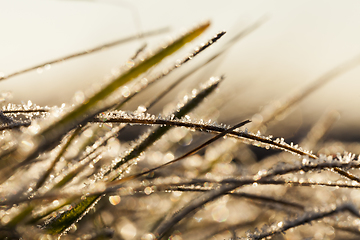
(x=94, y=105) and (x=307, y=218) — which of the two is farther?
(x=307, y=218)

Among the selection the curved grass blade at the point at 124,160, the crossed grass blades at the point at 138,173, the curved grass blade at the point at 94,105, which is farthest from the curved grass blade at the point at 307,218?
the curved grass blade at the point at 94,105

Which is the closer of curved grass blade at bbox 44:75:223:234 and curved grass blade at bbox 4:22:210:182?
curved grass blade at bbox 4:22:210:182

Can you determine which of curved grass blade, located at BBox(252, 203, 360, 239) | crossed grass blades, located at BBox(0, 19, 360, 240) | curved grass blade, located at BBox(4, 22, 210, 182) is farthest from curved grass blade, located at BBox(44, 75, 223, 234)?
curved grass blade, located at BBox(252, 203, 360, 239)

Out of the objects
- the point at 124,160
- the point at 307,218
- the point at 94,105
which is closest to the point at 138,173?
the point at 124,160

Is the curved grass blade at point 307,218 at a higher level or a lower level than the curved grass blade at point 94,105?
lower

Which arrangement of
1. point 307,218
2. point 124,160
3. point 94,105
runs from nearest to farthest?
point 94,105, point 307,218, point 124,160

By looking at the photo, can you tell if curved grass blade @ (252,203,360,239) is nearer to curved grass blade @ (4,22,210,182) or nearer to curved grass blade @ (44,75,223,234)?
curved grass blade @ (44,75,223,234)

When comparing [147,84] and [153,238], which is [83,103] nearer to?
[147,84]

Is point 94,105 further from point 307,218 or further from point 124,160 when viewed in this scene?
point 307,218

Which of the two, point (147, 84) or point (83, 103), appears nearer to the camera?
point (83, 103)

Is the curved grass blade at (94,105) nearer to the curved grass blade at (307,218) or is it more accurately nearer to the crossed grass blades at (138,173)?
the crossed grass blades at (138,173)

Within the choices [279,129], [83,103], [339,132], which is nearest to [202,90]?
[83,103]
